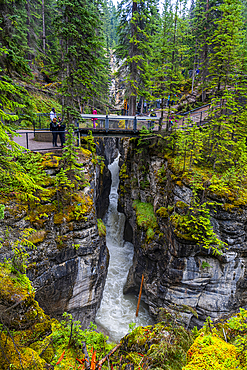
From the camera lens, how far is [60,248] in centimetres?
924

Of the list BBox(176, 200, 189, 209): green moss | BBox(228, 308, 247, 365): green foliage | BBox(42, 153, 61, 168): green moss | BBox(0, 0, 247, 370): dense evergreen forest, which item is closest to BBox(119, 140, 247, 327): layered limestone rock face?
BBox(176, 200, 189, 209): green moss

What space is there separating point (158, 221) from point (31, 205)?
881cm

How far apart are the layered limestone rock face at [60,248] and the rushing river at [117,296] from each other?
306 centimetres

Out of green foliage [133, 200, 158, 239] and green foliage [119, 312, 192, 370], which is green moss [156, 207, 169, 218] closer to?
green foliage [133, 200, 158, 239]

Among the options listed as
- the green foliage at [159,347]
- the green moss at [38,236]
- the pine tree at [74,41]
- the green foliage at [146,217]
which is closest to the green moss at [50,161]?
the pine tree at [74,41]

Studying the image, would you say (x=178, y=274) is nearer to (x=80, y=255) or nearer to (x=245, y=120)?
(x=80, y=255)

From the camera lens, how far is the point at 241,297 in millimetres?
11188

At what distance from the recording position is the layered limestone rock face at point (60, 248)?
8.39 meters

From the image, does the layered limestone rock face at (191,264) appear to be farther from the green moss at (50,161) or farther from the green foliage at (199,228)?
the green moss at (50,161)

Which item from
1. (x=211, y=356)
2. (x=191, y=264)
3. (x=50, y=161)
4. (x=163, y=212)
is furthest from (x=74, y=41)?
(x=191, y=264)

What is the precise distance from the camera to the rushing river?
1345cm

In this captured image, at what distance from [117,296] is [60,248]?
9.21m

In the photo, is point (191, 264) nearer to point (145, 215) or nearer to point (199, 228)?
point (199, 228)

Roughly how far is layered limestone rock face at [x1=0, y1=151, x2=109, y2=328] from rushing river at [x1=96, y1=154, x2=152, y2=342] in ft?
10.1
